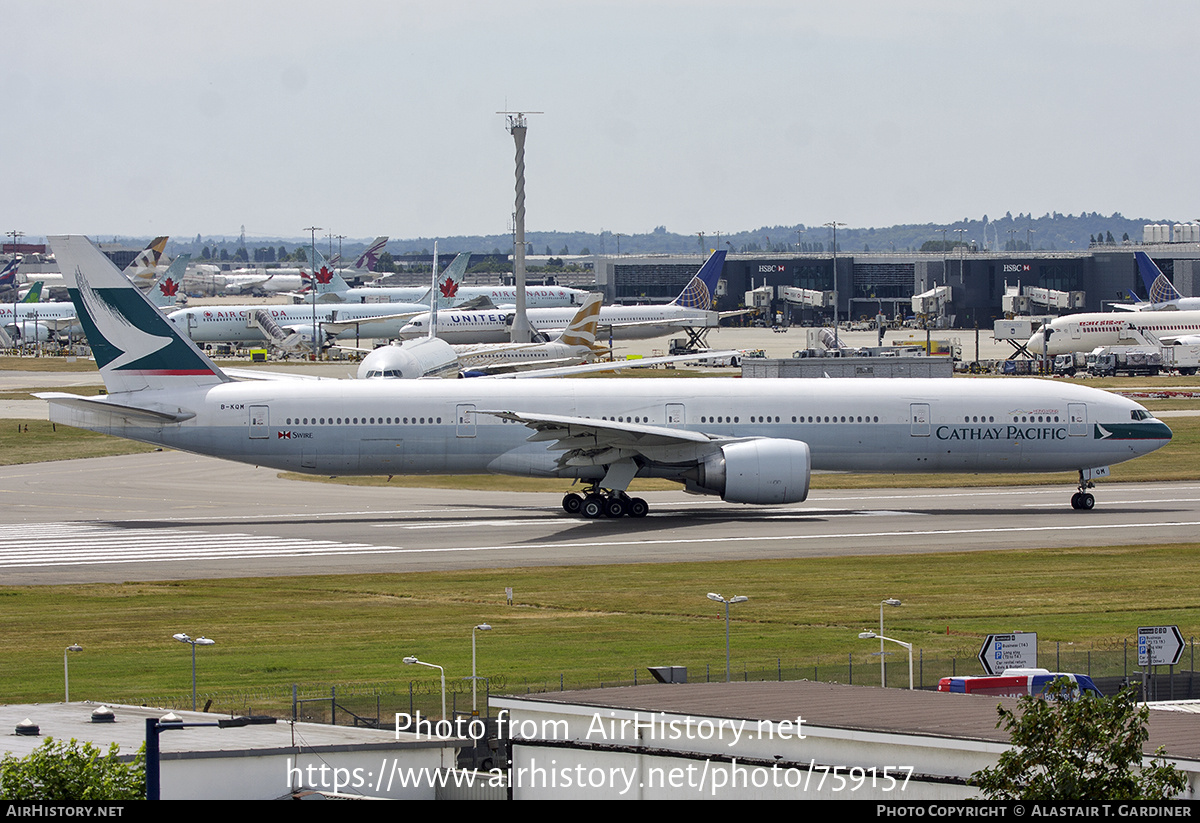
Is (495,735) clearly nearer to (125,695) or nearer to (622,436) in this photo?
(125,695)

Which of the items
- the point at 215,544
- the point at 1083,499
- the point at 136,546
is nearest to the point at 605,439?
the point at 215,544

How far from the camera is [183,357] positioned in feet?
178

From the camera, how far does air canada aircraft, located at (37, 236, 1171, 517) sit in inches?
2105

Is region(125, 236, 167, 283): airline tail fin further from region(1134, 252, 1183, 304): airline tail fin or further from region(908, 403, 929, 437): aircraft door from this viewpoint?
region(908, 403, 929, 437): aircraft door

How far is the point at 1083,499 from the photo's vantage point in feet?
179

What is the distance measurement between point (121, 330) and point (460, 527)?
14.2 metres

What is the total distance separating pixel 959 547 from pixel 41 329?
149835 millimetres

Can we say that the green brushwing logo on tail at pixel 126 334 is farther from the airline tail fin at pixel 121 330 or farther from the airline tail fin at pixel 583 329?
the airline tail fin at pixel 583 329

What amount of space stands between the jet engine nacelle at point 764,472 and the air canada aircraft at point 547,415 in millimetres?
1459

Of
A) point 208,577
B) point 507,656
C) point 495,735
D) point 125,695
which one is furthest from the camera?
point 208,577

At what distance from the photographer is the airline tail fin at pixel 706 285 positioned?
15012 centimetres

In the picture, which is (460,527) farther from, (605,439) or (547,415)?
(605,439)

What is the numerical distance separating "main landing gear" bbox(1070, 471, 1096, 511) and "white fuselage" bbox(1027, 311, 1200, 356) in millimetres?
75006
